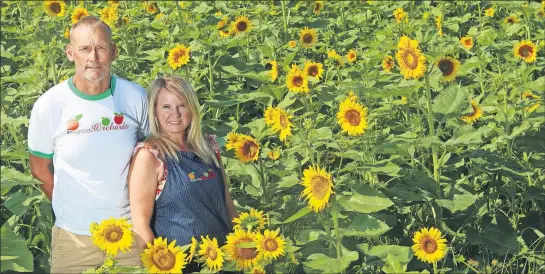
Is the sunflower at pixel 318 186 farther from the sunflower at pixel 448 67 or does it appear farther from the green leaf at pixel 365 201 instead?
the sunflower at pixel 448 67

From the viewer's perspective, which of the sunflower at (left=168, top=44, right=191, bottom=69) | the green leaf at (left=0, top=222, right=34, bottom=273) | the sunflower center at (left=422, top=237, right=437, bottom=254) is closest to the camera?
the green leaf at (left=0, top=222, right=34, bottom=273)

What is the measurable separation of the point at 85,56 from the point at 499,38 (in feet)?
13.7

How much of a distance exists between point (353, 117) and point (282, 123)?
27cm

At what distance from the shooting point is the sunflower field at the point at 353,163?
9.89 ft

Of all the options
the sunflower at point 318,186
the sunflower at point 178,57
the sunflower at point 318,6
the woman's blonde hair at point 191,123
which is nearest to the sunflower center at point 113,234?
the woman's blonde hair at point 191,123

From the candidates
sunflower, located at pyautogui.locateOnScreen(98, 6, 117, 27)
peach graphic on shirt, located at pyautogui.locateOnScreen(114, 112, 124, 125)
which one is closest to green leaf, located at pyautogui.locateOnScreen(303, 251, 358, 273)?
peach graphic on shirt, located at pyautogui.locateOnScreen(114, 112, 124, 125)

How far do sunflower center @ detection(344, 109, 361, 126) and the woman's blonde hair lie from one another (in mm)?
560

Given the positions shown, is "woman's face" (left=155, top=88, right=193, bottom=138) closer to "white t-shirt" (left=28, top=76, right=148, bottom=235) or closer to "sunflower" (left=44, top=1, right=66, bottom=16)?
"white t-shirt" (left=28, top=76, right=148, bottom=235)

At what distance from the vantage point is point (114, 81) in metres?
3.29

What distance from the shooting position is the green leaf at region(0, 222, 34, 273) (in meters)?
2.32

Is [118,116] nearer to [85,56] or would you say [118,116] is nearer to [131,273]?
[85,56]

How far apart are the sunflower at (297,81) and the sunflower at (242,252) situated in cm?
138

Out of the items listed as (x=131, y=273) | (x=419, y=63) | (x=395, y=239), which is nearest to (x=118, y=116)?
(x=131, y=273)

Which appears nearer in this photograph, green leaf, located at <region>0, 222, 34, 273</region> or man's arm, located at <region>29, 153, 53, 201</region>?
green leaf, located at <region>0, 222, 34, 273</region>
